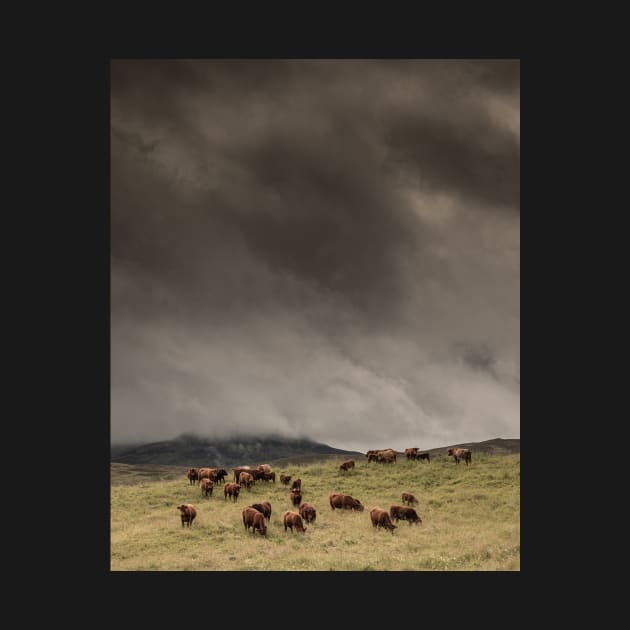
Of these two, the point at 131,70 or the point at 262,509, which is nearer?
the point at 262,509

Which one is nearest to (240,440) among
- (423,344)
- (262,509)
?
(262,509)

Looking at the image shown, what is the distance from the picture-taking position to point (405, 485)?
1225 inches

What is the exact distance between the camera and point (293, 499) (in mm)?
28250

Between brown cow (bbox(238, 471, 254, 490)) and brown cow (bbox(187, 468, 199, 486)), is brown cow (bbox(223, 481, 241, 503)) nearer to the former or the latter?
brown cow (bbox(238, 471, 254, 490))

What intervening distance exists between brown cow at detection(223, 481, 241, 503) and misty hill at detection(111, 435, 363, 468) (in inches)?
160

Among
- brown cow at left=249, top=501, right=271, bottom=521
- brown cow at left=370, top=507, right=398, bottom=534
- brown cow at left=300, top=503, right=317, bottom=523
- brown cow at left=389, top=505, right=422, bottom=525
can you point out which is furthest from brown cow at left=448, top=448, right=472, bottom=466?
brown cow at left=249, top=501, right=271, bottom=521

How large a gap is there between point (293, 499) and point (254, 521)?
3.19 m

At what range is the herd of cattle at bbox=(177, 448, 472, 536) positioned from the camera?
25.7 m

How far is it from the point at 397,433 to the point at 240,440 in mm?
8427

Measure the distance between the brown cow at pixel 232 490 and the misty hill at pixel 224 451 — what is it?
13.3ft

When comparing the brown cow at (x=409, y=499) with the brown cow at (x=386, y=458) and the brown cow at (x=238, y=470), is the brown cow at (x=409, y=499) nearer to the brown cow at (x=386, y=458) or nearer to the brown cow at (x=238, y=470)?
the brown cow at (x=386, y=458)

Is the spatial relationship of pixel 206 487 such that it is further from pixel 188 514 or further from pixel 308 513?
pixel 308 513

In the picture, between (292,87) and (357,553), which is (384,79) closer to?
(292,87)

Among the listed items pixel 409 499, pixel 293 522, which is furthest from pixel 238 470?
pixel 409 499
